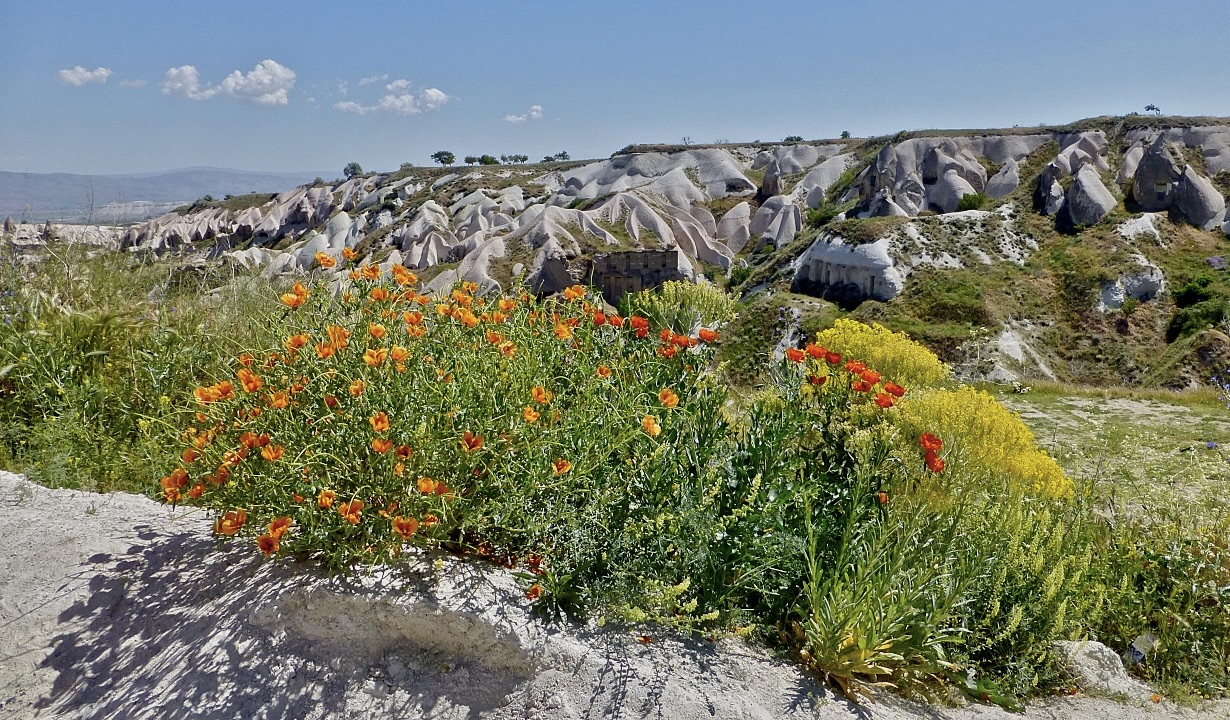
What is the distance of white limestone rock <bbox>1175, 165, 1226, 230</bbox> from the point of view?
Result: 144 feet

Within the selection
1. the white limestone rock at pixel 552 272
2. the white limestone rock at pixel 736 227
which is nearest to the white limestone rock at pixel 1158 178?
the white limestone rock at pixel 736 227

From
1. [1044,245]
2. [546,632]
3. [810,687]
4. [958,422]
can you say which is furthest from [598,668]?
[1044,245]

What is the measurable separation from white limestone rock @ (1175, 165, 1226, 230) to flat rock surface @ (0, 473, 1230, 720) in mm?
54335

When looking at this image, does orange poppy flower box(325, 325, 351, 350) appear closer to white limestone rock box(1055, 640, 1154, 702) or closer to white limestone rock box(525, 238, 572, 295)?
white limestone rock box(1055, 640, 1154, 702)

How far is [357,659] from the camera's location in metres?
2.61

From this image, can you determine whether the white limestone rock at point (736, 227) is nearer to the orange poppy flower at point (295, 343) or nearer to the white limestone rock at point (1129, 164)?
the white limestone rock at point (1129, 164)

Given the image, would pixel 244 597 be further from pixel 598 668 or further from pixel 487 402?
pixel 598 668

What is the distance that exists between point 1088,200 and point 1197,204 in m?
6.17

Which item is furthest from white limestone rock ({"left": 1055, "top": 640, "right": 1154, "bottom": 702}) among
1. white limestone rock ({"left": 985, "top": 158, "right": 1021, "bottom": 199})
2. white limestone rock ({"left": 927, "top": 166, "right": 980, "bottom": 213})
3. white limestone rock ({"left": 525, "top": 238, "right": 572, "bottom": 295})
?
white limestone rock ({"left": 985, "top": 158, "right": 1021, "bottom": 199})

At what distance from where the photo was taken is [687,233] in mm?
67875

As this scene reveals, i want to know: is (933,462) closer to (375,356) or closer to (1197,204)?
(375,356)

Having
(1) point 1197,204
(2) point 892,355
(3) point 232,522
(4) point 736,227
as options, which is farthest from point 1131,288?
(3) point 232,522

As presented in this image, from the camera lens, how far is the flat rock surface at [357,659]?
2.48m

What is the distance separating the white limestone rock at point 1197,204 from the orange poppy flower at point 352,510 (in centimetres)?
5617
